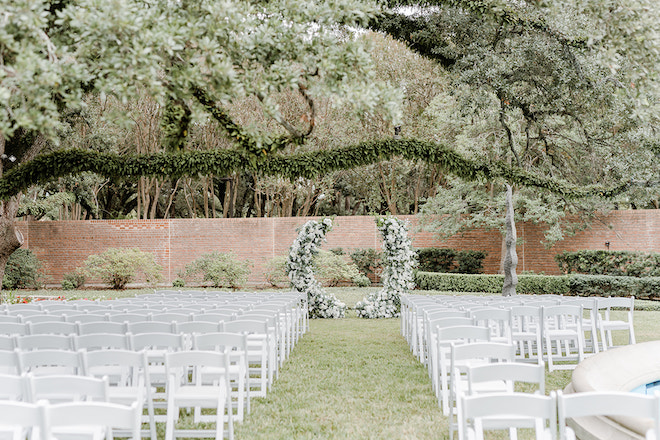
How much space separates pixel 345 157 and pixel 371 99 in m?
4.63

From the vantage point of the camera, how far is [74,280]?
22.0 m

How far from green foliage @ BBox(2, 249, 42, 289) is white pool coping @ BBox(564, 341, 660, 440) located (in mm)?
21698

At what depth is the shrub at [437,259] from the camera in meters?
22.1

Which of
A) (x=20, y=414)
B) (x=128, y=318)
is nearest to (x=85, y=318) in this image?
(x=128, y=318)

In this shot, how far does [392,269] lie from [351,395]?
7466mm

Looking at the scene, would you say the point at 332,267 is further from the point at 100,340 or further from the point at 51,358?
the point at 51,358

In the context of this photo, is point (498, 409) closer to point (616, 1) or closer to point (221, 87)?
point (221, 87)

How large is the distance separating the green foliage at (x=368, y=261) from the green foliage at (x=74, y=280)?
10363 mm

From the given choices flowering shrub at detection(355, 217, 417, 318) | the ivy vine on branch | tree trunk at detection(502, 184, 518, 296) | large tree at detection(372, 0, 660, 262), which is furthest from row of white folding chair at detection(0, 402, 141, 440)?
tree trunk at detection(502, 184, 518, 296)

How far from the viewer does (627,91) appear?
6559 millimetres

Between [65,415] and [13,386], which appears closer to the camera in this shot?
[65,415]

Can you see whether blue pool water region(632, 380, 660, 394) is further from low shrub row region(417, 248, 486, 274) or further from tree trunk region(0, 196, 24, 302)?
low shrub row region(417, 248, 486, 274)

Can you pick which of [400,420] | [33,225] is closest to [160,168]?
[400,420]

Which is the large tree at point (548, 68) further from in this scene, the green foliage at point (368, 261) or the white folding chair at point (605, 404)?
the green foliage at point (368, 261)
